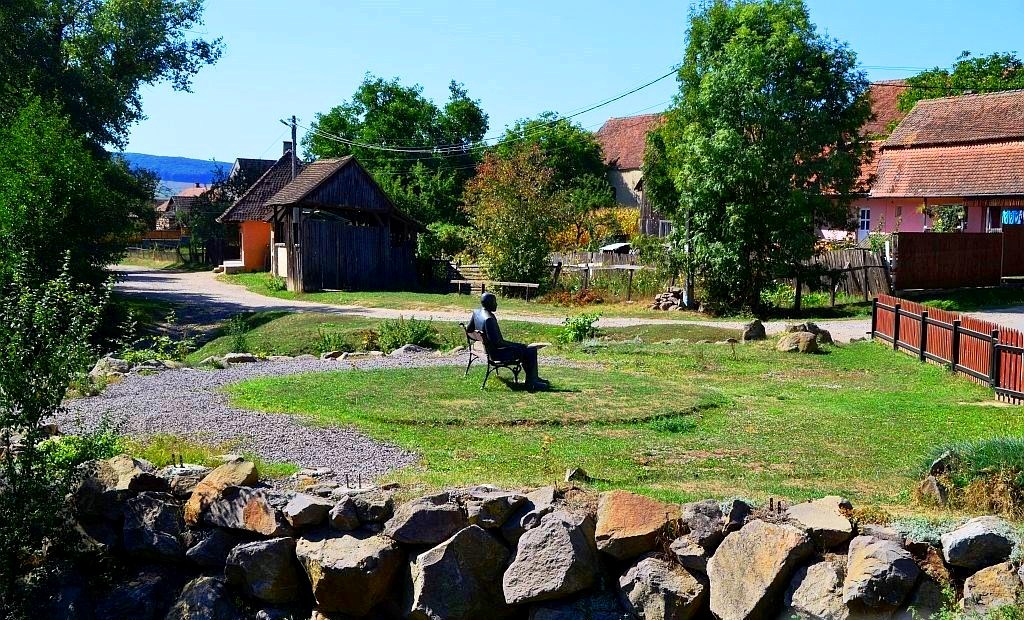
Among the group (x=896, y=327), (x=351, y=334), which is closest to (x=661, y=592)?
(x=896, y=327)

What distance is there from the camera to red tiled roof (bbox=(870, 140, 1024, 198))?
34.8 m

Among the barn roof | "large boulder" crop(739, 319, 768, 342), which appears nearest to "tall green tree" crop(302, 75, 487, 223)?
the barn roof

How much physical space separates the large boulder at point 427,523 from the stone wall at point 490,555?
0.01m

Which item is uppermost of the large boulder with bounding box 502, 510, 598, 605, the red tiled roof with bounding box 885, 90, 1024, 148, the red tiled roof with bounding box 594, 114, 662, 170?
the red tiled roof with bounding box 594, 114, 662, 170

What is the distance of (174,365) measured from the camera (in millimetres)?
18578

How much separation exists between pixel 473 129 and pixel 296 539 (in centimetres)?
5966

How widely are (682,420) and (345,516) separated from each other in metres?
5.46

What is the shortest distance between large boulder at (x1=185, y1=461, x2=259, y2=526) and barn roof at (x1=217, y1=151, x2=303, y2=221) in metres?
44.1

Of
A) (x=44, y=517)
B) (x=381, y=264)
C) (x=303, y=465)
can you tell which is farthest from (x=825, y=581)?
(x=381, y=264)

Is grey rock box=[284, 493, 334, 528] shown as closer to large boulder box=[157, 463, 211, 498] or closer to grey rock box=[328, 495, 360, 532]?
grey rock box=[328, 495, 360, 532]

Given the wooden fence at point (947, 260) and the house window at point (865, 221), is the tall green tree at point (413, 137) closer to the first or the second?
the house window at point (865, 221)

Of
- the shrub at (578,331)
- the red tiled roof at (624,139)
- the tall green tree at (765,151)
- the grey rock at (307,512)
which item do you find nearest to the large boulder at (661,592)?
the grey rock at (307,512)

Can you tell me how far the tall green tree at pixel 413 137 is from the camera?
61.2 meters

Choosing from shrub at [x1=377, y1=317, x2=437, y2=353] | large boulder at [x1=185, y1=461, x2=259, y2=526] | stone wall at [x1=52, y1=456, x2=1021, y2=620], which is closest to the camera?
stone wall at [x1=52, y1=456, x2=1021, y2=620]
